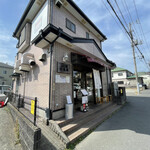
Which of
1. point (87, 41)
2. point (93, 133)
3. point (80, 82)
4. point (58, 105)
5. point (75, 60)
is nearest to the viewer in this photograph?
point (93, 133)

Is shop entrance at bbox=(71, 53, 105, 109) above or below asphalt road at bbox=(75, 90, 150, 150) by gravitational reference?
above

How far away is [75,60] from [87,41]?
1799mm

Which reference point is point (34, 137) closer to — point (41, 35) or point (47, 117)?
point (47, 117)

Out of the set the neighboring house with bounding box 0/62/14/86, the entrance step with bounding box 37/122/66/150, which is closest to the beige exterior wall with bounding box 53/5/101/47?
the entrance step with bounding box 37/122/66/150

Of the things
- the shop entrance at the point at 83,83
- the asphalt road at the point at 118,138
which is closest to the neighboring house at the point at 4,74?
the shop entrance at the point at 83,83

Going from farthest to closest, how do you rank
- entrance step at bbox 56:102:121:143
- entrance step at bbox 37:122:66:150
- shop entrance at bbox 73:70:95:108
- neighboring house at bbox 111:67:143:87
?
neighboring house at bbox 111:67:143:87 < shop entrance at bbox 73:70:95:108 < entrance step at bbox 56:102:121:143 < entrance step at bbox 37:122:66:150

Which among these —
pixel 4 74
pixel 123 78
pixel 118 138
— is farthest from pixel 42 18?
pixel 123 78

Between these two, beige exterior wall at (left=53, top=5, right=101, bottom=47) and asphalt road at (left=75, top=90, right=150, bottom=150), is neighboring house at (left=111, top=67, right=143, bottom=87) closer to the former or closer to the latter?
beige exterior wall at (left=53, top=5, right=101, bottom=47)

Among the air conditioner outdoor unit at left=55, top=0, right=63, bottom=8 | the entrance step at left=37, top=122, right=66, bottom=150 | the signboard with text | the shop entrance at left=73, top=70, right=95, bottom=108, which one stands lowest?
the entrance step at left=37, top=122, right=66, bottom=150

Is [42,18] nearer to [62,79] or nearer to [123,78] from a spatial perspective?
[62,79]

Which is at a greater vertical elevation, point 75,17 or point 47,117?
point 75,17

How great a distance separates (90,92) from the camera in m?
7.15

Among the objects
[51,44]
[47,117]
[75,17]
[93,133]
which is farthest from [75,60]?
[75,17]

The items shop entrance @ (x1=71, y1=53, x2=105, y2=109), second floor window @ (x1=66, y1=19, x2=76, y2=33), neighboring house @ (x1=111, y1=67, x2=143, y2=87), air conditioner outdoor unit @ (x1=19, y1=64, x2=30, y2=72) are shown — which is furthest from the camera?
neighboring house @ (x1=111, y1=67, x2=143, y2=87)
